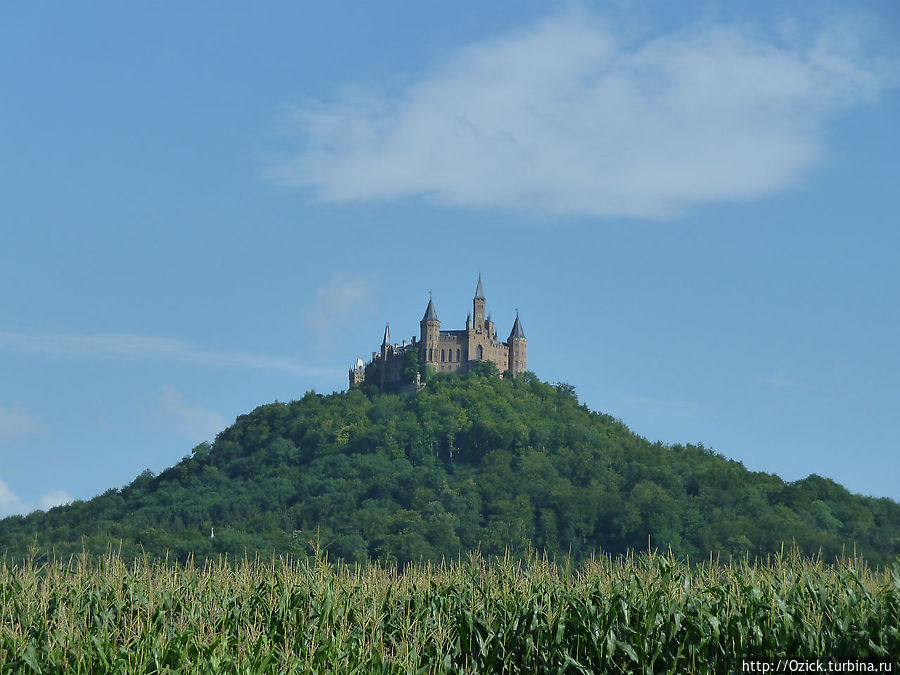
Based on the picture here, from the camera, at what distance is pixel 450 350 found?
427 ft

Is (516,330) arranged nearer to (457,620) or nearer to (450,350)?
(450,350)

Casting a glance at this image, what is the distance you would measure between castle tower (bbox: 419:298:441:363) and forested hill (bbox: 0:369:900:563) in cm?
427

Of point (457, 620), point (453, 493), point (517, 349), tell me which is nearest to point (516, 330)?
point (517, 349)

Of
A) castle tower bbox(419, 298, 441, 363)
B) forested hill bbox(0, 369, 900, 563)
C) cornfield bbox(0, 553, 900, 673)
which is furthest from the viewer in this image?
castle tower bbox(419, 298, 441, 363)

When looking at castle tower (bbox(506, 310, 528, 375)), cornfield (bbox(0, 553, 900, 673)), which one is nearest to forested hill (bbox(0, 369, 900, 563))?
castle tower (bbox(506, 310, 528, 375))

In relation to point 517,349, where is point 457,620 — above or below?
below

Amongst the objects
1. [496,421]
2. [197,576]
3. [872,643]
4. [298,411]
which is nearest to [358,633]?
[197,576]

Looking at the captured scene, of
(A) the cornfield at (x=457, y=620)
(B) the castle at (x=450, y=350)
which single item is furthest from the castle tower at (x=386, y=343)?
(A) the cornfield at (x=457, y=620)

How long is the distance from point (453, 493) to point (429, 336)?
2095 centimetres

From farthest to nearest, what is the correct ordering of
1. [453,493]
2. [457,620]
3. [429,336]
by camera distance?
1. [429,336]
2. [453,493]
3. [457,620]

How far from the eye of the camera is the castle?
426ft

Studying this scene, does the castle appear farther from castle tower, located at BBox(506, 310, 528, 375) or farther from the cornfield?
the cornfield

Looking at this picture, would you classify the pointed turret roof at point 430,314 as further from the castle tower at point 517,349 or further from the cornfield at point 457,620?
the cornfield at point 457,620

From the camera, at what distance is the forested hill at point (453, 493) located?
98.7 meters
